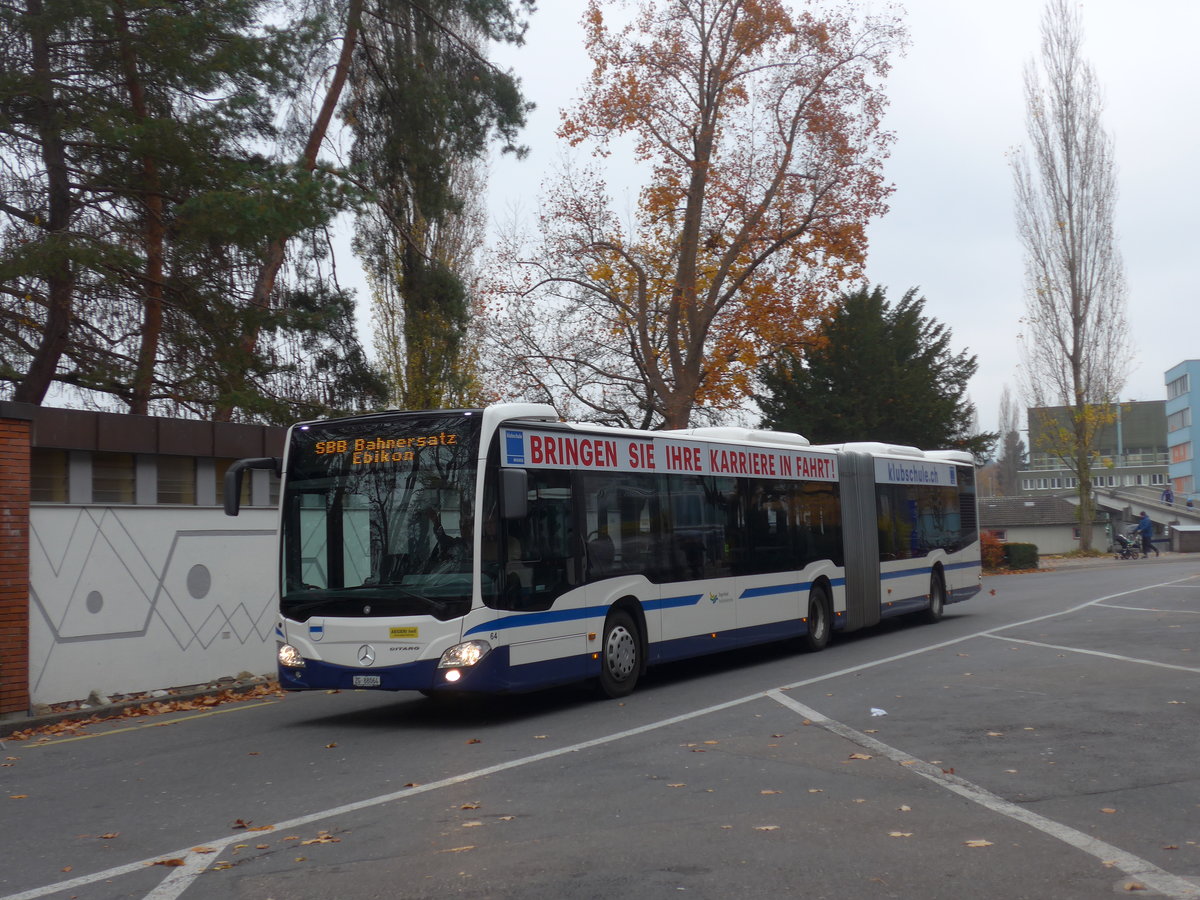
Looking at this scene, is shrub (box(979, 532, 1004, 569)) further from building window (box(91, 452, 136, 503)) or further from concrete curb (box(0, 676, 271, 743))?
building window (box(91, 452, 136, 503))

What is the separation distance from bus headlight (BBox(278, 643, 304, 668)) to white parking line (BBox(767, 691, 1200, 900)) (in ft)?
16.1

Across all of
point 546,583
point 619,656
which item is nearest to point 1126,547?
point 619,656

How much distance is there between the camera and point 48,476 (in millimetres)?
13820

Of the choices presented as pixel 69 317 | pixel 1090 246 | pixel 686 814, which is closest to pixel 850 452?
pixel 69 317

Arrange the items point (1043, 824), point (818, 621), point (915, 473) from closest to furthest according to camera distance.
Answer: point (1043, 824) → point (818, 621) → point (915, 473)

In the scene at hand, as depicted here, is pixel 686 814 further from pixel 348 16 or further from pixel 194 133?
pixel 348 16

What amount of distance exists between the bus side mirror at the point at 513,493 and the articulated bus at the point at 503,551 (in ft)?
0.05

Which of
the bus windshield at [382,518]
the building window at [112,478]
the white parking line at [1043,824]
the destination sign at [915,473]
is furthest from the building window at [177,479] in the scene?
the destination sign at [915,473]

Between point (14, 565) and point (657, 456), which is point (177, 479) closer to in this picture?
point (14, 565)

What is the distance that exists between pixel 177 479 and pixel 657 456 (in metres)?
6.31

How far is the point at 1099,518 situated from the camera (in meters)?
86.1

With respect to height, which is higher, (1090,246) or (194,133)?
(1090,246)

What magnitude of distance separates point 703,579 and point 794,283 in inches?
683

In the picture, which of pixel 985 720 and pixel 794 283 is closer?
pixel 985 720
